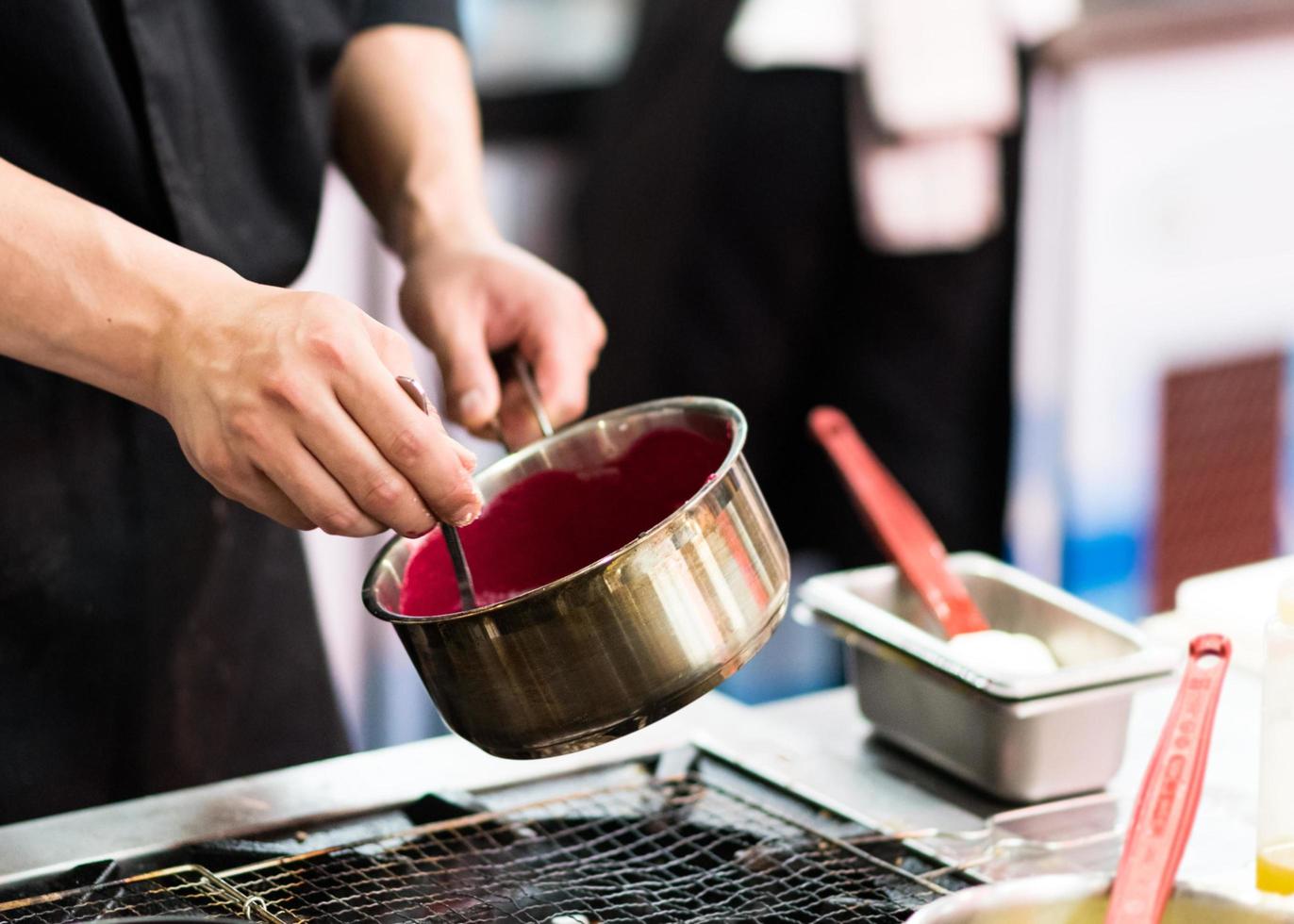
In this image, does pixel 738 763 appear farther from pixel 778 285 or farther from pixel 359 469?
pixel 778 285

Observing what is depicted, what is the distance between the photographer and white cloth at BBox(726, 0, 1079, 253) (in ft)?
9.11

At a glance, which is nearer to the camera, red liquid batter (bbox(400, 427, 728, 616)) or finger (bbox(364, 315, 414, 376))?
finger (bbox(364, 315, 414, 376))

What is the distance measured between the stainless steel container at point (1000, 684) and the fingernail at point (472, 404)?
0.31 m

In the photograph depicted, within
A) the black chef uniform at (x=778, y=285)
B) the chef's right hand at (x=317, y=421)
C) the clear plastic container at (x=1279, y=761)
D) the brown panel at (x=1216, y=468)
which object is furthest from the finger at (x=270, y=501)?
the brown panel at (x=1216, y=468)

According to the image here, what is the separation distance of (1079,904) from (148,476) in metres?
0.94

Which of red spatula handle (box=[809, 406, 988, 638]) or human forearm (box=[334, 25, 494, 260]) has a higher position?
human forearm (box=[334, 25, 494, 260])

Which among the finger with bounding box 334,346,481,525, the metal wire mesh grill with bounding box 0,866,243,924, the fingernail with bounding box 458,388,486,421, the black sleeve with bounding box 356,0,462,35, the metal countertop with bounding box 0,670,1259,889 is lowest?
the metal countertop with bounding box 0,670,1259,889

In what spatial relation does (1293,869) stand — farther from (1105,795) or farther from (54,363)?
(54,363)

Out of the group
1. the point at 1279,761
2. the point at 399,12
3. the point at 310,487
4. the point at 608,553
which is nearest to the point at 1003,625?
the point at 1279,761

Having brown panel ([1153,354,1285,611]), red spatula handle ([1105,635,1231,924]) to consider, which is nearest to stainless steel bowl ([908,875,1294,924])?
red spatula handle ([1105,635,1231,924])

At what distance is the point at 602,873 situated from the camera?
1.04 metres

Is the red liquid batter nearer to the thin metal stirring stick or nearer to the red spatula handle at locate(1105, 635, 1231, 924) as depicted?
the thin metal stirring stick

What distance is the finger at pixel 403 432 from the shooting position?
89cm

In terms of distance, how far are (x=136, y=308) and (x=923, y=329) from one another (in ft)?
6.82
